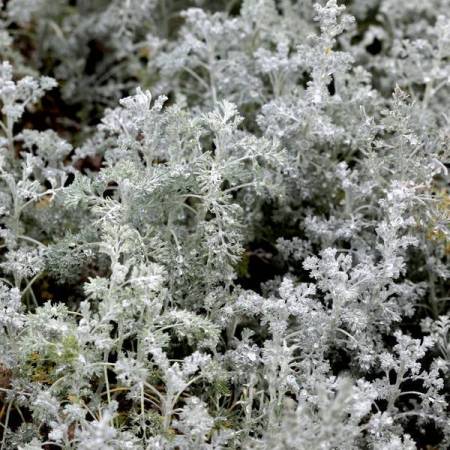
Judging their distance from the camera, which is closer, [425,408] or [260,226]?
[425,408]

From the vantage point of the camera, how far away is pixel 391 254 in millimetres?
2441

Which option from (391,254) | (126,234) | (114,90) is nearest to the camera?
(126,234)

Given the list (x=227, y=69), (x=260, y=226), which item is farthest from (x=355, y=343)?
(x=227, y=69)

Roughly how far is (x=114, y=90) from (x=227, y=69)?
909 millimetres

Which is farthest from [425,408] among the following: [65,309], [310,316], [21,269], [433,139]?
[21,269]

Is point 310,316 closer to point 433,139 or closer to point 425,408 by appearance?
point 425,408

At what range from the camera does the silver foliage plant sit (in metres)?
2.17

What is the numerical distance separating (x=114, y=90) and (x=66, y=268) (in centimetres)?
175

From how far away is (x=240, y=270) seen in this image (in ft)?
9.48

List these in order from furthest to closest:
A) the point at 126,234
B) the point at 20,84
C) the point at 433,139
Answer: the point at 20,84
the point at 433,139
the point at 126,234

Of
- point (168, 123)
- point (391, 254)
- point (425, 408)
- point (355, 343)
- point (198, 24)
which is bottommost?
point (425, 408)

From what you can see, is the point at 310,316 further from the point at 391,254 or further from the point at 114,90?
the point at 114,90

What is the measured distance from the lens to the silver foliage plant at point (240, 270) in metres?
2.17

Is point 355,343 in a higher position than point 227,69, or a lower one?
lower
